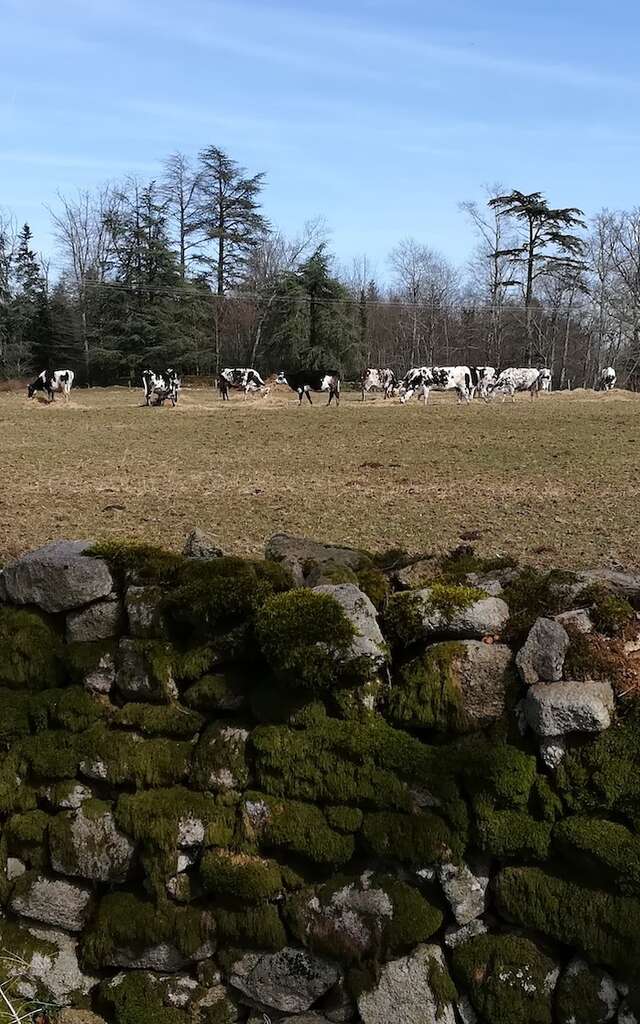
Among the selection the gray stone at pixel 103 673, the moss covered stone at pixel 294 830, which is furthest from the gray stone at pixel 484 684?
the gray stone at pixel 103 673

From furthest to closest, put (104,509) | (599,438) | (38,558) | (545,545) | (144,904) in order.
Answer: (599,438)
(104,509)
(545,545)
(38,558)
(144,904)

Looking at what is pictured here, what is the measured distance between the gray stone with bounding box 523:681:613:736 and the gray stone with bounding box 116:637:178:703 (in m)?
1.37

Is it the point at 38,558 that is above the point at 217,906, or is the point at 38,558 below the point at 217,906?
above

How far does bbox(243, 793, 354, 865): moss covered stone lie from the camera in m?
2.78

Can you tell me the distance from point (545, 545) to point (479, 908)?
5583 mm

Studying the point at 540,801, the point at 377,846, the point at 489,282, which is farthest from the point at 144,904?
the point at 489,282

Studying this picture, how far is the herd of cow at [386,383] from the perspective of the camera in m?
30.1

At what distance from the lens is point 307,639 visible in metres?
2.80

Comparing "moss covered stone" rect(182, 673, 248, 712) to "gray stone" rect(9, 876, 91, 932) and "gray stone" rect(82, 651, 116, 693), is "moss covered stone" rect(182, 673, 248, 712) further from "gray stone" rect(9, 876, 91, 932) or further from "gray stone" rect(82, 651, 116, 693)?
"gray stone" rect(9, 876, 91, 932)

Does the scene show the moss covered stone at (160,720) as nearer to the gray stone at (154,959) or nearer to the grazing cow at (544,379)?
the gray stone at (154,959)

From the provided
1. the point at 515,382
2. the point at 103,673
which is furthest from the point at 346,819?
the point at 515,382

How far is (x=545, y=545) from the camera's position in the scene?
7.90m

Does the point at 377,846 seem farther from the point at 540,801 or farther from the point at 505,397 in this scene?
the point at 505,397

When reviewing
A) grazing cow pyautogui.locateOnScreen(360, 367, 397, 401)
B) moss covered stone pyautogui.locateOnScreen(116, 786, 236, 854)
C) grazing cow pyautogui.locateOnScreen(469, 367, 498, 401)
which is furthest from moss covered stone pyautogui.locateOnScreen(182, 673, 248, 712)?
grazing cow pyautogui.locateOnScreen(360, 367, 397, 401)
